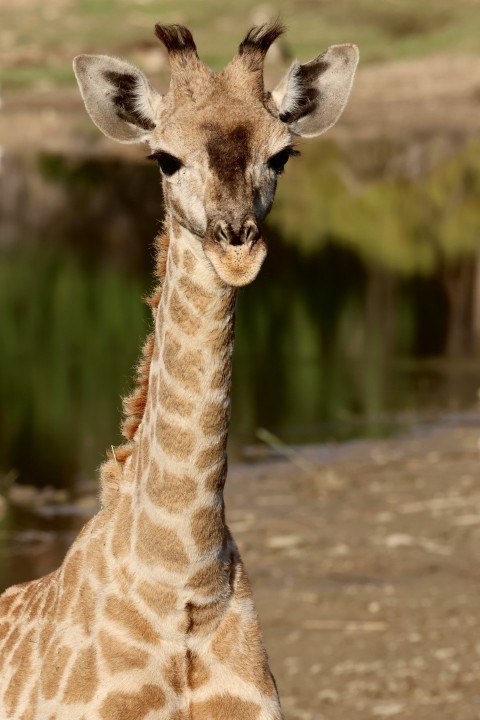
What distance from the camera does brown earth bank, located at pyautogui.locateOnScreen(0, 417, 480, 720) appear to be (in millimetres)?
9539

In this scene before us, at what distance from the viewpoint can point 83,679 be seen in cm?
583

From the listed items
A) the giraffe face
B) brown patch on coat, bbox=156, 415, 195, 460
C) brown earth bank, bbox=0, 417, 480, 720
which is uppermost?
the giraffe face

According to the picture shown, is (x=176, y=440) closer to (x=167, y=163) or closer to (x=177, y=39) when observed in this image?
(x=167, y=163)

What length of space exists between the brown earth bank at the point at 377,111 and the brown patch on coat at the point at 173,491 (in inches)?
1738

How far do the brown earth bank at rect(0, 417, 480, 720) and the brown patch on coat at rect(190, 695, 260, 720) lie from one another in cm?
341

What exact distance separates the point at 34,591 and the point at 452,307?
20.2 m

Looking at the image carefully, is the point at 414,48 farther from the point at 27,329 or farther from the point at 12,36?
the point at 27,329

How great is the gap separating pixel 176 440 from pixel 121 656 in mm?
855

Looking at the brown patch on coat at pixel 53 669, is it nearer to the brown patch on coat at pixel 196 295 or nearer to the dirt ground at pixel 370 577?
the brown patch on coat at pixel 196 295

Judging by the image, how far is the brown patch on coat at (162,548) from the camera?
5844 mm

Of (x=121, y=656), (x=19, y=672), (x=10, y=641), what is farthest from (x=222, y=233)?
(x=10, y=641)

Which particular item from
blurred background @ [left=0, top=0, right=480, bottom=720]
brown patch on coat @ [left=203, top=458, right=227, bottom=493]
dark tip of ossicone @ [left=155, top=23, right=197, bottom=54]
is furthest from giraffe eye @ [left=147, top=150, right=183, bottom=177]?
blurred background @ [left=0, top=0, right=480, bottom=720]

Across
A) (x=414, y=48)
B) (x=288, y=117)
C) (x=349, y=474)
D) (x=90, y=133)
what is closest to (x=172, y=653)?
(x=288, y=117)

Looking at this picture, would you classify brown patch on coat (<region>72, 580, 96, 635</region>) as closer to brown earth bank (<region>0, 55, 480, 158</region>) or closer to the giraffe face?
the giraffe face
